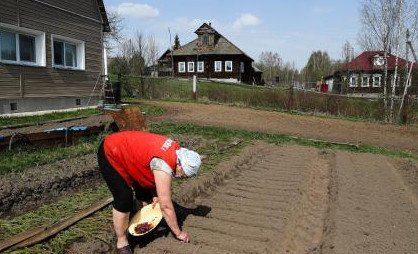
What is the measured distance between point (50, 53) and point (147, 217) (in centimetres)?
1266

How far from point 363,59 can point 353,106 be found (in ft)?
107

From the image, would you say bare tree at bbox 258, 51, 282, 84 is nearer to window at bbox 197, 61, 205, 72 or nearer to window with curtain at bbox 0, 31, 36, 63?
window at bbox 197, 61, 205, 72

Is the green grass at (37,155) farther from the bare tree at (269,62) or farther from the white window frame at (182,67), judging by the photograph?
the bare tree at (269,62)

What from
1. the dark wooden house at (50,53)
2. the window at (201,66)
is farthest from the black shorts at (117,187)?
the window at (201,66)

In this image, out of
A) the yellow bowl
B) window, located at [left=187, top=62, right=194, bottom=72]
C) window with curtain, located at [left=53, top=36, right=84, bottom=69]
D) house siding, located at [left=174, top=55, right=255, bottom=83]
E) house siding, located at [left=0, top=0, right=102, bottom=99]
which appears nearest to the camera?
the yellow bowl

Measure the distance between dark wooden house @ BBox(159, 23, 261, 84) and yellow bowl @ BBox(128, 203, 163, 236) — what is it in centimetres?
5050

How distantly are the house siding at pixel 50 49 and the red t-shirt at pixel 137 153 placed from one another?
10855mm

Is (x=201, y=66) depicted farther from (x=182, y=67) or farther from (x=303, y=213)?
(x=303, y=213)

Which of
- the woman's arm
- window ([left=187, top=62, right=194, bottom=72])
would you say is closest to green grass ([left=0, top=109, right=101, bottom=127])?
the woman's arm

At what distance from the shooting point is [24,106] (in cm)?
1492

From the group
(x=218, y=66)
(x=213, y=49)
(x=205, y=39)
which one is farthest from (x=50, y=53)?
(x=205, y=39)

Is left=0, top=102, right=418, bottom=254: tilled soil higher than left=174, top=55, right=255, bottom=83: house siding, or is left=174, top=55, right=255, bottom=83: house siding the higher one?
left=174, top=55, right=255, bottom=83: house siding

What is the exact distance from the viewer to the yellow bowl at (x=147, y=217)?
15.4ft

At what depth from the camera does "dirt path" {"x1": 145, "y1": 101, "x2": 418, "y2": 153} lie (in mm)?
14627
